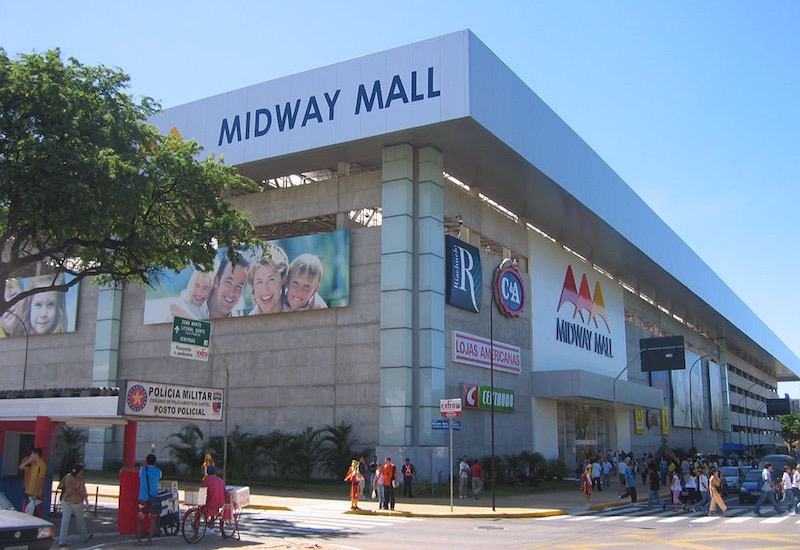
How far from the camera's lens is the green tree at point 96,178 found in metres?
21.7

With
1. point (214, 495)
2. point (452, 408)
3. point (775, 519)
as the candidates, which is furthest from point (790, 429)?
point (214, 495)

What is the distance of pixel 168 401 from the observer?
1925 centimetres

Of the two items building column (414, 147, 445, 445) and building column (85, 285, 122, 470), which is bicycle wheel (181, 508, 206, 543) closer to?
building column (414, 147, 445, 445)

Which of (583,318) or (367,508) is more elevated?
(583,318)

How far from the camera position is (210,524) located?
1784 cm

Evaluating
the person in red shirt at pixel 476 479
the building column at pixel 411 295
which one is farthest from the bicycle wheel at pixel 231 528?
the person in red shirt at pixel 476 479

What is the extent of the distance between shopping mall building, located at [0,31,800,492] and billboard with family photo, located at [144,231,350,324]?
0.42 feet

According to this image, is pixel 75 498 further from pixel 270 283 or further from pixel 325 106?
pixel 325 106

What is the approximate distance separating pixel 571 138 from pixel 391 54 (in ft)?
42.4

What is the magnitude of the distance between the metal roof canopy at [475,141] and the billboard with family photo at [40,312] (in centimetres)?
1275

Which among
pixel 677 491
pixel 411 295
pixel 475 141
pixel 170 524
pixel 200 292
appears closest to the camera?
pixel 170 524

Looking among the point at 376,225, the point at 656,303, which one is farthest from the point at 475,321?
the point at 656,303

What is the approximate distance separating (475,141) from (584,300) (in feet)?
73.2

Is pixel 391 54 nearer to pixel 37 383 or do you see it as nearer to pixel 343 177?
pixel 343 177
